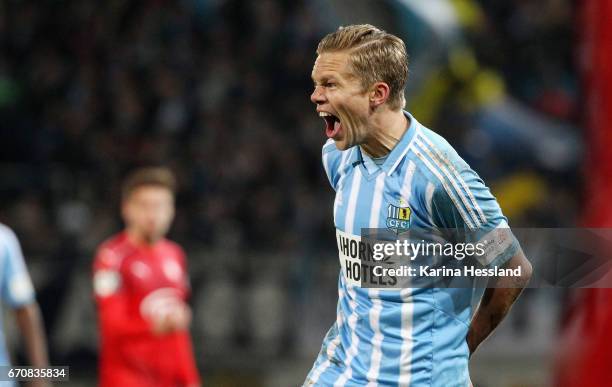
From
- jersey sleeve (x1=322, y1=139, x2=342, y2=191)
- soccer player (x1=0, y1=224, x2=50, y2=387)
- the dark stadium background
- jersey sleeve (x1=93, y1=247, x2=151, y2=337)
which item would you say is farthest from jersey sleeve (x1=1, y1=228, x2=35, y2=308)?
the dark stadium background

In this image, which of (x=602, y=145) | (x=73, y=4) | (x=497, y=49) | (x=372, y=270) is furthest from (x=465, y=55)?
(x=602, y=145)

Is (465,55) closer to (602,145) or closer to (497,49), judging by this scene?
(497,49)

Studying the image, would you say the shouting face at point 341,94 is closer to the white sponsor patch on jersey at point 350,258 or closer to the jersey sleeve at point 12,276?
the white sponsor patch on jersey at point 350,258

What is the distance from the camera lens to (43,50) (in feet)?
37.7

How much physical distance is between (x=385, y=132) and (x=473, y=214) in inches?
15.1

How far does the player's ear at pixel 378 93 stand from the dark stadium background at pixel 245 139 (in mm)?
5917

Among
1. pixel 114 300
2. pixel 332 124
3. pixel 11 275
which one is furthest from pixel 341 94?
pixel 114 300

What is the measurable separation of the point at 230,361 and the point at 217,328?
292 mm

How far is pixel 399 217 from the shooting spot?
3.20 meters

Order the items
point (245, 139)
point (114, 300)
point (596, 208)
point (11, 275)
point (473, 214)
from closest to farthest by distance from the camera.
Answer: point (596, 208), point (473, 214), point (11, 275), point (114, 300), point (245, 139)

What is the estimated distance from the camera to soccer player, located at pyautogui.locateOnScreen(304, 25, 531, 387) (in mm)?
3160

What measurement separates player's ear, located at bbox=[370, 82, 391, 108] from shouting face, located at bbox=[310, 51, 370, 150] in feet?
0.06

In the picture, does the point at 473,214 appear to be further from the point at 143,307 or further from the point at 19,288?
the point at 143,307

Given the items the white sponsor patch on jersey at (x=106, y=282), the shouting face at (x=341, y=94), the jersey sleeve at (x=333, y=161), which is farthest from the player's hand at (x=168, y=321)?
the shouting face at (x=341, y=94)
